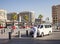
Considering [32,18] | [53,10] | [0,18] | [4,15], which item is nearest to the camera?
[0,18]

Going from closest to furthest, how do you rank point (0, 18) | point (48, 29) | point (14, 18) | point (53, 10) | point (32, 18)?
point (48, 29) → point (0, 18) → point (14, 18) → point (53, 10) → point (32, 18)

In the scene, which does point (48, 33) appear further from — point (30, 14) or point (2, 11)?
point (30, 14)

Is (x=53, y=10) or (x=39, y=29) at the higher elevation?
(x=53, y=10)

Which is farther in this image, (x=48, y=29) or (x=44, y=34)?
(x=48, y=29)

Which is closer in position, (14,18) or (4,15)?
(4,15)

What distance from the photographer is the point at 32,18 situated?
194m

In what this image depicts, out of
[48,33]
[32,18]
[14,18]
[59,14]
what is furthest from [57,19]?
[48,33]

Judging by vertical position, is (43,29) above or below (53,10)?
below

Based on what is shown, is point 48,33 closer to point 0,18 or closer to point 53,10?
point 0,18

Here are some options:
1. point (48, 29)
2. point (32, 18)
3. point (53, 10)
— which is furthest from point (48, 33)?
point (32, 18)

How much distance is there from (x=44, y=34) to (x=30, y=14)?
6737 inches

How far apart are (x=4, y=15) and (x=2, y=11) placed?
3350 mm

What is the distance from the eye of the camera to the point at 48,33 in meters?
29.7

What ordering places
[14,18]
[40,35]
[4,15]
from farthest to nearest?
[14,18], [4,15], [40,35]
